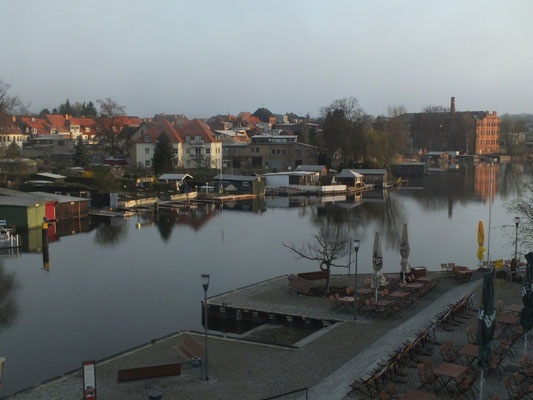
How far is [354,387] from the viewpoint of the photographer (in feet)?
36.4

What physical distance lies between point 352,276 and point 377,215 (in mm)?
22618

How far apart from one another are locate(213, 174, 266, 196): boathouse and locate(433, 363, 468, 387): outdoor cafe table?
46364mm

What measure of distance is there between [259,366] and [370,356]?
2.51 meters

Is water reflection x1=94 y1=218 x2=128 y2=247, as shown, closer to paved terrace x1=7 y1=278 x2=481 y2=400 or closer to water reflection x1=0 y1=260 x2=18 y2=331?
water reflection x1=0 y1=260 x2=18 y2=331

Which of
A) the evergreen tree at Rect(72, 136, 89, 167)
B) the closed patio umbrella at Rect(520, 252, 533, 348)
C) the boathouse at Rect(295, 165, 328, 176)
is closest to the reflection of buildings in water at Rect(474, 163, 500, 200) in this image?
the boathouse at Rect(295, 165, 328, 176)

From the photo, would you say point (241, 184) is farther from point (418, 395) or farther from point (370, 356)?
point (418, 395)

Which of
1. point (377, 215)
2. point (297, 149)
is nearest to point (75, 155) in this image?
point (297, 149)

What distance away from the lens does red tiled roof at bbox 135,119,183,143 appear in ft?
227

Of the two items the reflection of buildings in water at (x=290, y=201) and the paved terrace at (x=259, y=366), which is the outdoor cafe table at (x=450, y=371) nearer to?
the paved terrace at (x=259, y=366)

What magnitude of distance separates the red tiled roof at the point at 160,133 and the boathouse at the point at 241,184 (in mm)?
13379

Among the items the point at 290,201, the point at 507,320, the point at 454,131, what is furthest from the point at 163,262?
the point at 454,131

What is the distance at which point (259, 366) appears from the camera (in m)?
12.9

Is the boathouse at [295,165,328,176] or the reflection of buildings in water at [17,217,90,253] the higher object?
the boathouse at [295,165,328,176]

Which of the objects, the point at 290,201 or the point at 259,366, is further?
the point at 290,201
